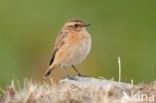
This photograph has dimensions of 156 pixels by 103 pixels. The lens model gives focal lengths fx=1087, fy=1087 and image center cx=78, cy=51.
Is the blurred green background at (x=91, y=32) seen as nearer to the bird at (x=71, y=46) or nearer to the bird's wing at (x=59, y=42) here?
the bird's wing at (x=59, y=42)

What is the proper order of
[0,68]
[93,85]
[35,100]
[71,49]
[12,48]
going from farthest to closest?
[12,48] → [0,68] → [71,49] → [93,85] → [35,100]

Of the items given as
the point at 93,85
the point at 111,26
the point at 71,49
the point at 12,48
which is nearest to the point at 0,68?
the point at 12,48

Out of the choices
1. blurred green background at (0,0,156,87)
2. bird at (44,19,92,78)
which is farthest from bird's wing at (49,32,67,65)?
blurred green background at (0,0,156,87)

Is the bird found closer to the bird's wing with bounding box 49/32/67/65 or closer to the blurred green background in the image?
the bird's wing with bounding box 49/32/67/65

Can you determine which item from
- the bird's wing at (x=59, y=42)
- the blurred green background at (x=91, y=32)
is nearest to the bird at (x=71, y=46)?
the bird's wing at (x=59, y=42)

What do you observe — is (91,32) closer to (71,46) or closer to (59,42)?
(59,42)

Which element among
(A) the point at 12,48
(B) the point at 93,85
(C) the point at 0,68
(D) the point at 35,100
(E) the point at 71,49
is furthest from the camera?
(A) the point at 12,48

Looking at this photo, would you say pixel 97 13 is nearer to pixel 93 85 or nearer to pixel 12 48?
pixel 12 48
